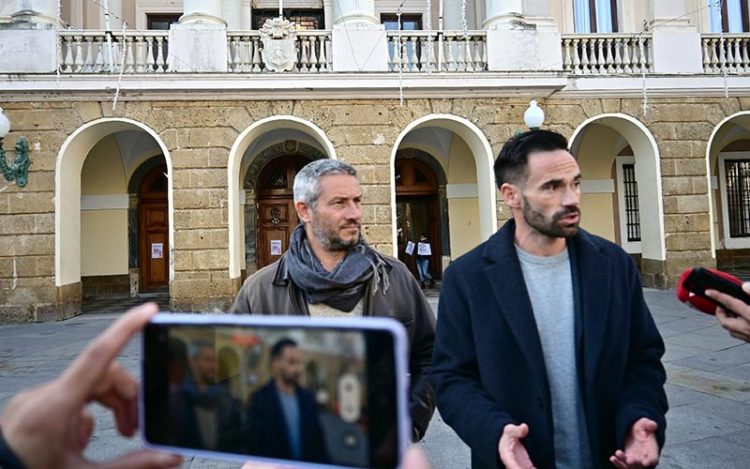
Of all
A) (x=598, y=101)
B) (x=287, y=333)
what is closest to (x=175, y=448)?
(x=287, y=333)

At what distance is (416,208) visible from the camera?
14.8 m

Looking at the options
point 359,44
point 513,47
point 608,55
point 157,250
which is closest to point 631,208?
point 608,55

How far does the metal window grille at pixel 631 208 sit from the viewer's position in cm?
1492

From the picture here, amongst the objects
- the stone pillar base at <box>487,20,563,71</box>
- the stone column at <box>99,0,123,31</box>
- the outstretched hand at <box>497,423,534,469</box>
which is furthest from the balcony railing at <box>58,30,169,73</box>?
the outstretched hand at <box>497,423,534,469</box>

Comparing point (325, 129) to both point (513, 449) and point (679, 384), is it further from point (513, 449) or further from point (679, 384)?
point (513, 449)

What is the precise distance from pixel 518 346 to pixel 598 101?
36.2 ft

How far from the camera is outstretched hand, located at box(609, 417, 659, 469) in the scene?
1580 millimetres

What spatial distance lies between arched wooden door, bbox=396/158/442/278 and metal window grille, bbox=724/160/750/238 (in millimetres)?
9829

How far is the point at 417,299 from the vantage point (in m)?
2.31

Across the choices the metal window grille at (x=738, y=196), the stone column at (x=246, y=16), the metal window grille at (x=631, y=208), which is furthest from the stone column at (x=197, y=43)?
the metal window grille at (x=738, y=196)

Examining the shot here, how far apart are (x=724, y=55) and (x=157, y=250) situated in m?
15.5

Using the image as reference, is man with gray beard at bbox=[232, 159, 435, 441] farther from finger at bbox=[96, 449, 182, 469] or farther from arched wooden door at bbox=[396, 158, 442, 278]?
arched wooden door at bbox=[396, 158, 442, 278]

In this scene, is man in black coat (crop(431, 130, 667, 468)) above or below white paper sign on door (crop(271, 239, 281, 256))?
below

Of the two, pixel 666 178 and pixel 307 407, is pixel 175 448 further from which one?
pixel 666 178
